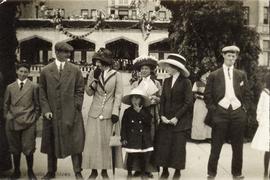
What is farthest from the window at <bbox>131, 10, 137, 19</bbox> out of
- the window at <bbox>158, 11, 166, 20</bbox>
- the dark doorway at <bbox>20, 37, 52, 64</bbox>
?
the dark doorway at <bbox>20, 37, 52, 64</bbox>

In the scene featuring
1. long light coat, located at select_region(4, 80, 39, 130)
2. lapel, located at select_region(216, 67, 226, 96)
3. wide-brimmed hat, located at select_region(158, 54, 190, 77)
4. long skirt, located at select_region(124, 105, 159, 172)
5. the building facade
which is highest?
the building facade

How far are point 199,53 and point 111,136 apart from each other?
3.42m

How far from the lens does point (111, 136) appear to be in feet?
17.0

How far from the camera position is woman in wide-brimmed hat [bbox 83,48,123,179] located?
5160mm

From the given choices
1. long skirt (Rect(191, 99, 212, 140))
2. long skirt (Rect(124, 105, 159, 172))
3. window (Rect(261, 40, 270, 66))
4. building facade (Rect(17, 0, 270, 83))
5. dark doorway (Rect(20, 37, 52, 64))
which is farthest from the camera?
dark doorway (Rect(20, 37, 52, 64))

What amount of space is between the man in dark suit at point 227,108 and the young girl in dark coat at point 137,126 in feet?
2.26

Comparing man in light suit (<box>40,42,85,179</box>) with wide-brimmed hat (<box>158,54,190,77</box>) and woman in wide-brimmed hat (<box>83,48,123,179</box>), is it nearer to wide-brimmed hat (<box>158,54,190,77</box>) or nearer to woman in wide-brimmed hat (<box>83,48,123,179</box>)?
woman in wide-brimmed hat (<box>83,48,123,179</box>)

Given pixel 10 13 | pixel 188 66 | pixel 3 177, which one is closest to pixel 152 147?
pixel 3 177

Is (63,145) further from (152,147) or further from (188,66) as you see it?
(188,66)

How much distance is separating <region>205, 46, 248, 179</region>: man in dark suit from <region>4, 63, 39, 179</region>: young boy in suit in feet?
6.27

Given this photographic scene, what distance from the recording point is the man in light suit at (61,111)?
5.03 metres

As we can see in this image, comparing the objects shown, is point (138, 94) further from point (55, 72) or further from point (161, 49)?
point (161, 49)

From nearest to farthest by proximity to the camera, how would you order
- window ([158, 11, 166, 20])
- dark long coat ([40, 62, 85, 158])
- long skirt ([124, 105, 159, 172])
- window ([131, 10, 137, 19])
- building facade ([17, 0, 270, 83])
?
1. dark long coat ([40, 62, 85, 158])
2. long skirt ([124, 105, 159, 172])
3. building facade ([17, 0, 270, 83])
4. window ([158, 11, 166, 20])
5. window ([131, 10, 137, 19])

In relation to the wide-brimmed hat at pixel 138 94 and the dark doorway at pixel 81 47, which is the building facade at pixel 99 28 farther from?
the wide-brimmed hat at pixel 138 94
